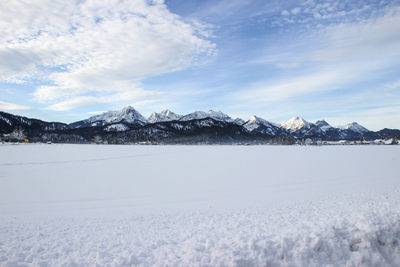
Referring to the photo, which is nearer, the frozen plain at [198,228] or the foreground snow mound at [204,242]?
the foreground snow mound at [204,242]

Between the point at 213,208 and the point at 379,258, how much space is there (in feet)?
22.4

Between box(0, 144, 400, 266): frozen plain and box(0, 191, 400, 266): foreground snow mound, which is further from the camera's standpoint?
box(0, 144, 400, 266): frozen plain

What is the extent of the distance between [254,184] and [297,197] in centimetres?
518

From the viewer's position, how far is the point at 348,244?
6.90m

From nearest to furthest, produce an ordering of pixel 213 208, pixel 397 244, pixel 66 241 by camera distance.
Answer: pixel 397 244 → pixel 66 241 → pixel 213 208

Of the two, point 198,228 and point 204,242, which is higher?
point 204,242

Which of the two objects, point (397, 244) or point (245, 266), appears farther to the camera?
point (397, 244)

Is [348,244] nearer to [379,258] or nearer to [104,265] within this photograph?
[379,258]

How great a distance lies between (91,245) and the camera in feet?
23.8

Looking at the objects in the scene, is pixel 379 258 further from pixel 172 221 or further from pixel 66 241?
pixel 66 241

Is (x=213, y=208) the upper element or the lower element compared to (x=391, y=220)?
lower

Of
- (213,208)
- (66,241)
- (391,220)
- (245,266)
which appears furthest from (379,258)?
(66,241)

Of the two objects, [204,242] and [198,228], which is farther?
[198,228]

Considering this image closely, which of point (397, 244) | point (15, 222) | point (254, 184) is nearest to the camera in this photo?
point (397, 244)
